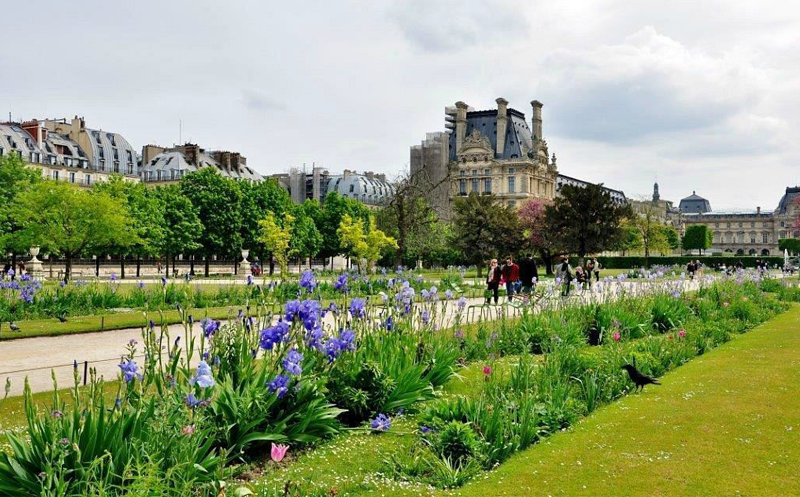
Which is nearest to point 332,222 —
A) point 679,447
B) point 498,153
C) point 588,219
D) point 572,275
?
point 588,219

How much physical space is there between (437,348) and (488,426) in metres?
2.52

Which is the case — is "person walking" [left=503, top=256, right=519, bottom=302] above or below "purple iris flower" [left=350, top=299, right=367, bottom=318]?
below

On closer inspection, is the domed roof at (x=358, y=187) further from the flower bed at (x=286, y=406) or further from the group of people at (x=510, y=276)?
the flower bed at (x=286, y=406)

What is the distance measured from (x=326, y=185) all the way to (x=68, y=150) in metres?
42.2

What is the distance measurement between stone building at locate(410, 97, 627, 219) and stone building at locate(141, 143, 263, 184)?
23747 millimetres

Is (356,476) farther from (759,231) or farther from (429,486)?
(759,231)

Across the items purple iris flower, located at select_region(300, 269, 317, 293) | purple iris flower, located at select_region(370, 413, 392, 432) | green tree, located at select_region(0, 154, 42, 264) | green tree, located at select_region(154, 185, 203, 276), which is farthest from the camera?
green tree, located at select_region(154, 185, 203, 276)

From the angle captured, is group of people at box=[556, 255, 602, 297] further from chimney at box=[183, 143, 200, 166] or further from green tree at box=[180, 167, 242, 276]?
chimney at box=[183, 143, 200, 166]

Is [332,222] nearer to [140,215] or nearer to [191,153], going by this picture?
[140,215]

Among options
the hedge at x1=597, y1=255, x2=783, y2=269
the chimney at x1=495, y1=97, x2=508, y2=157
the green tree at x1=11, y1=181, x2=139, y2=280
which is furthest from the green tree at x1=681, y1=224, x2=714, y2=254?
the green tree at x1=11, y1=181, x2=139, y2=280

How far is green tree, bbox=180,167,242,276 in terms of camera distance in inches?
1969

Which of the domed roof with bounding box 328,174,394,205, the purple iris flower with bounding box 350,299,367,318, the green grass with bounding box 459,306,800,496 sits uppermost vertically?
the domed roof with bounding box 328,174,394,205

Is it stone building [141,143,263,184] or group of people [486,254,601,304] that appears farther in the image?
stone building [141,143,263,184]

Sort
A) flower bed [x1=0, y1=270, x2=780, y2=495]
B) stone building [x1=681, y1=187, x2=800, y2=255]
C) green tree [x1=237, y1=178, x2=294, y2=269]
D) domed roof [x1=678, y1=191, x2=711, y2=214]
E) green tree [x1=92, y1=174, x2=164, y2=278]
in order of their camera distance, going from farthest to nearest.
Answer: domed roof [x1=678, y1=191, x2=711, y2=214] < stone building [x1=681, y1=187, x2=800, y2=255] < green tree [x1=237, y1=178, x2=294, y2=269] < green tree [x1=92, y1=174, x2=164, y2=278] < flower bed [x1=0, y1=270, x2=780, y2=495]
